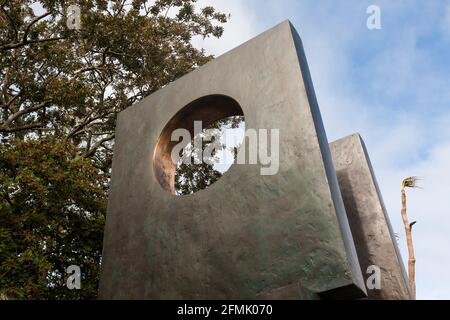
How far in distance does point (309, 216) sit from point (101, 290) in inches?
111

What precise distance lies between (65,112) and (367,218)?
8.26 m

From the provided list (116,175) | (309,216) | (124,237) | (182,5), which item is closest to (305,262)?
(309,216)

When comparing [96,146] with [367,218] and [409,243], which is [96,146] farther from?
[409,243]

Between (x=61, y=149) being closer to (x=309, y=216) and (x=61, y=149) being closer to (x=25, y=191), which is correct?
(x=25, y=191)

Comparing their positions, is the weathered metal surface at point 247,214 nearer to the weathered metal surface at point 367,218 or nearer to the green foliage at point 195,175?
the weathered metal surface at point 367,218

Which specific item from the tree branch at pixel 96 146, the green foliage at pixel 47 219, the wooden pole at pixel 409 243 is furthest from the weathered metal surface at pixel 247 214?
the wooden pole at pixel 409 243

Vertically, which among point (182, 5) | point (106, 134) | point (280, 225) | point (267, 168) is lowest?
point (280, 225)

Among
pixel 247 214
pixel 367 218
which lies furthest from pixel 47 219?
pixel 367 218

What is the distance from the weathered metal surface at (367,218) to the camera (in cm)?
602

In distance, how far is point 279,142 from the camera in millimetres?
4320

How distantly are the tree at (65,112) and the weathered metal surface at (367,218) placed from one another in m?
4.84

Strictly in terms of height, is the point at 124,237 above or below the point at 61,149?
below

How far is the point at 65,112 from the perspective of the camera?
37.4 feet

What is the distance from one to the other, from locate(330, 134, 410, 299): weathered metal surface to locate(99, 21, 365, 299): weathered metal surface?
2.57m
